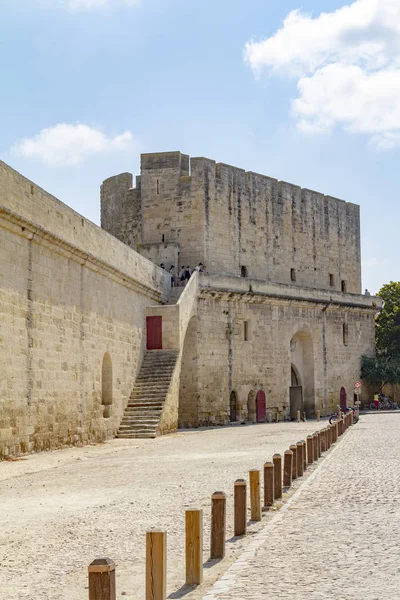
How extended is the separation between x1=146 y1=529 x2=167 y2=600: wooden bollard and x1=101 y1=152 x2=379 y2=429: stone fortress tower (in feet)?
65.1

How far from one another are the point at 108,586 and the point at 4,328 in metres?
9.87

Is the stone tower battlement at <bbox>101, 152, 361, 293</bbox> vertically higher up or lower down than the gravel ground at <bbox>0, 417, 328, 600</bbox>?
higher up

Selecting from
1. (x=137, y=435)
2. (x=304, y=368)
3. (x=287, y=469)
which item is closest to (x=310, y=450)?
(x=287, y=469)

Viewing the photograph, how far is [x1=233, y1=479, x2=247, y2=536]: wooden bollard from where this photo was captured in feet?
20.4

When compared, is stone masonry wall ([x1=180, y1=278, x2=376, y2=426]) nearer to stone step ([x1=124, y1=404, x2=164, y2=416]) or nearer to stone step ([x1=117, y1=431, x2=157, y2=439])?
stone step ([x1=124, y1=404, x2=164, y2=416])

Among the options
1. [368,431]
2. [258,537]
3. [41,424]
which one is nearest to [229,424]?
[368,431]

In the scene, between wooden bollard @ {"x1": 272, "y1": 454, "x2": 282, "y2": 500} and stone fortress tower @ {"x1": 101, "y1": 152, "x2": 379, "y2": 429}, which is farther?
stone fortress tower @ {"x1": 101, "y1": 152, "x2": 379, "y2": 429}

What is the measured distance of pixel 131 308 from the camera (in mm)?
20859

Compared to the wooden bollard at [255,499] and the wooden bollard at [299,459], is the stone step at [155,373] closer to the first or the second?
the wooden bollard at [299,459]

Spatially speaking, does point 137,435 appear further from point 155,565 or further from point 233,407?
point 155,565

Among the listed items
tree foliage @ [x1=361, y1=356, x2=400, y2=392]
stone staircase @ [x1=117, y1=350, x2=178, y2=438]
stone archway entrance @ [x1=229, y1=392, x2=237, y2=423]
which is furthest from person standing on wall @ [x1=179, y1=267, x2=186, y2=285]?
tree foliage @ [x1=361, y1=356, x2=400, y2=392]

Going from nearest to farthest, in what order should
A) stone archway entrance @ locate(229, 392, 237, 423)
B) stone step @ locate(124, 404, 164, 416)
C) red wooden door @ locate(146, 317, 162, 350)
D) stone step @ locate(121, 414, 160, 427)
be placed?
stone step @ locate(121, 414, 160, 427) < stone step @ locate(124, 404, 164, 416) < red wooden door @ locate(146, 317, 162, 350) < stone archway entrance @ locate(229, 392, 237, 423)

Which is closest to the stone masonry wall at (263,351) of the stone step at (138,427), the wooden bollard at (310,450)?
the stone step at (138,427)

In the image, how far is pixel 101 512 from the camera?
735cm
